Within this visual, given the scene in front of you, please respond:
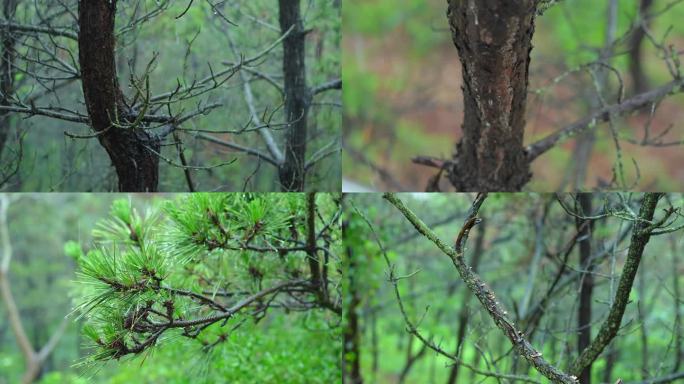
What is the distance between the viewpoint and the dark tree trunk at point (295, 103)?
137 cm

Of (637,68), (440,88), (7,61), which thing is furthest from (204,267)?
(440,88)

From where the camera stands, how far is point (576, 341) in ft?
5.04

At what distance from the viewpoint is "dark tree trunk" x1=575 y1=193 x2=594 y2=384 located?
147 centimetres

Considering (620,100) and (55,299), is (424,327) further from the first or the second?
(55,299)

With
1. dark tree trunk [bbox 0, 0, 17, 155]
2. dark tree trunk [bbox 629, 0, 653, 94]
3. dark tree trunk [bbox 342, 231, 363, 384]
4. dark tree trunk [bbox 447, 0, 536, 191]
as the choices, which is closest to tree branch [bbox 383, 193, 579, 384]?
dark tree trunk [bbox 447, 0, 536, 191]

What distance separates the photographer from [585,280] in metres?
1.56

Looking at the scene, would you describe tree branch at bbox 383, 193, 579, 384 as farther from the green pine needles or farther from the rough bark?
the rough bark

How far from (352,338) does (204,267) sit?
51cm

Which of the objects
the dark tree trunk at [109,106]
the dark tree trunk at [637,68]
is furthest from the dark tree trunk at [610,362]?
the dark tree trunk at [637,68]

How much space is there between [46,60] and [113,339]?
517 millimetres

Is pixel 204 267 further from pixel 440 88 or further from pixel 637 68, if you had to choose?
pixel 440 88

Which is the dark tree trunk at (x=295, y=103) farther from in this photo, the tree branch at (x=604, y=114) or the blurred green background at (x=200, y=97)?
the tree branch at (x=604, y=114)

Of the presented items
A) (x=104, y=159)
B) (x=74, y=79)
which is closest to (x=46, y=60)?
(x=74, y=79)

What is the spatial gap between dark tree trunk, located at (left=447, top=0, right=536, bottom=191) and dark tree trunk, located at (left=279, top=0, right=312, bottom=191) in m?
0.30
